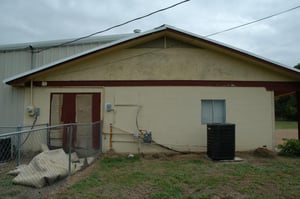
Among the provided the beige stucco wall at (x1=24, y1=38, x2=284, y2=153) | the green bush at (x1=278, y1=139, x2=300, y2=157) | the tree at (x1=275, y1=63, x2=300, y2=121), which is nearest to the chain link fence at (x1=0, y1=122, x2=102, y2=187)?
the beige stucco wall at (x1=24, y1=38, x2=284, y2=153)

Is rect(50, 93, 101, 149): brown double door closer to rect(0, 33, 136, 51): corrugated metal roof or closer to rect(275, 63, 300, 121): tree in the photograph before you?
rect(0, 33, 136, 51): corrugated metal roof

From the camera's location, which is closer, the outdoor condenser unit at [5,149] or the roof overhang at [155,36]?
the outdoor condenser unit at [5,149]

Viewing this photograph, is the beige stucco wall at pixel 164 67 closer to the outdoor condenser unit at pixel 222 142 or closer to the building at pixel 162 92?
the building at pixel 162 92

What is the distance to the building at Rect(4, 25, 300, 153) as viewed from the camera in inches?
408

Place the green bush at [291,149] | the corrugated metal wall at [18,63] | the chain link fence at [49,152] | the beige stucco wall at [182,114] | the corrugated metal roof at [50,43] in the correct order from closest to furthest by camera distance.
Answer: the chain link fence at [49,152] → the green bush at [291,149] → the beige stucco wall at [182,114] → the corrugated metal wall at [18,63] → the corrugated metal roof at [50,43]

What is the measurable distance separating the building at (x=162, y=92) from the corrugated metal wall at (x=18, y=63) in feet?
1.78

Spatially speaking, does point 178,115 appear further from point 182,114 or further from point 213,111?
point 213,111

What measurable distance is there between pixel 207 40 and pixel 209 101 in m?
2.23

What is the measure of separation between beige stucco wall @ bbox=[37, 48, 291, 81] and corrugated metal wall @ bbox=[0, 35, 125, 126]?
5.07 ft

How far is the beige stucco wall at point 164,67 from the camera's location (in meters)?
10.5

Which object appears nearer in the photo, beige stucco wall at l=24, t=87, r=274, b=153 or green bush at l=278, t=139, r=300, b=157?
green bush at l=278, t=139, r=300, b=157

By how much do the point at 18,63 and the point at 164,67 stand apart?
6.94 m

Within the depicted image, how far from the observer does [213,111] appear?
10.5 metres

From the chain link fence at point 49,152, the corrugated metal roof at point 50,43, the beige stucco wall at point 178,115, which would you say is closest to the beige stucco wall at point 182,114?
the beige stucco wall at point 178,115
